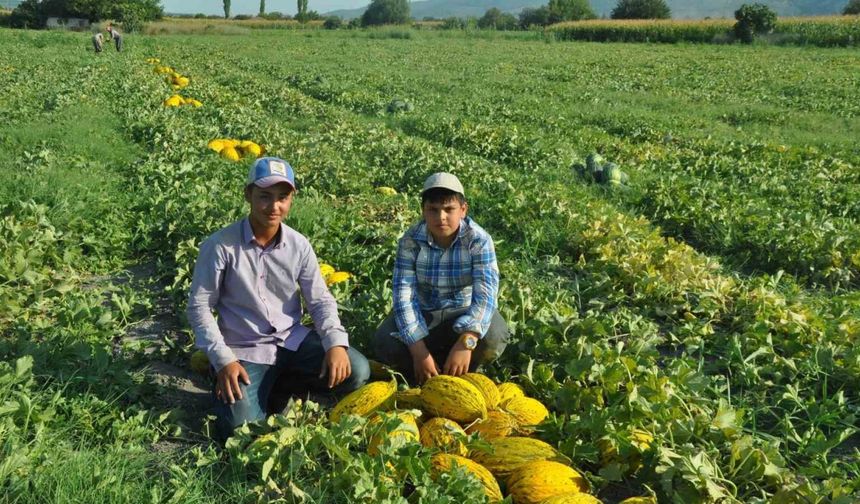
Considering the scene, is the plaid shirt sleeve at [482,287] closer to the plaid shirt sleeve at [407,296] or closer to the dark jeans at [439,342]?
the dark jeans at [439,342]

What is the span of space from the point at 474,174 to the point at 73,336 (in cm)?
540

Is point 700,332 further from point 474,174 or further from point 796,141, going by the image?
point 796,141

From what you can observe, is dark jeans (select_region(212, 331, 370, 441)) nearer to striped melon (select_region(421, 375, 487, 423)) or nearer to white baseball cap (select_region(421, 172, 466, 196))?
striped melon (select_region(421, 375, 487, 423))

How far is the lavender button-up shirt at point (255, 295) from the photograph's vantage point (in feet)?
11.4

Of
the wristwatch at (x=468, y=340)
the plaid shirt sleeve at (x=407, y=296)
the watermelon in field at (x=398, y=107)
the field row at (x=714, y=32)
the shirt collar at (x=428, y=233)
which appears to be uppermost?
the field row at (x=714, y=32)

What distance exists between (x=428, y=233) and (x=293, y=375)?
111cm

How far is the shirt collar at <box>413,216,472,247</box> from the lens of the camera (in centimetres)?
387

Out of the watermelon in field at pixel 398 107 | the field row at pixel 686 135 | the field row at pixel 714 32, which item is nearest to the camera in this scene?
the field row at pixel 686 135

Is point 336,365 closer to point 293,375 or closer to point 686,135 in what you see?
point 293,375

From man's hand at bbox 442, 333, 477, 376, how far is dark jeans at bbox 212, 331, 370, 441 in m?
0.46

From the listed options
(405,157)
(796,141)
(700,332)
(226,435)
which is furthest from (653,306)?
(796,141)

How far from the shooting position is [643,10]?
83125 millimetres

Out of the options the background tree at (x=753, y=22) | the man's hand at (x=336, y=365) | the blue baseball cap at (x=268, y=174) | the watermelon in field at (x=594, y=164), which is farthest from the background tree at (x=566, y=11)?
the man's hand at (x=336, y=365)

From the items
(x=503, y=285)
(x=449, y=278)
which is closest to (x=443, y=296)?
(x=449, y=278)
